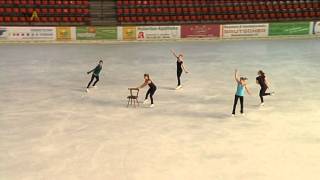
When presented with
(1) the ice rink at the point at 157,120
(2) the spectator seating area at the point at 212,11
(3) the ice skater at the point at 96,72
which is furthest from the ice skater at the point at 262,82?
(2) the spectator seating area at the point at 212,11

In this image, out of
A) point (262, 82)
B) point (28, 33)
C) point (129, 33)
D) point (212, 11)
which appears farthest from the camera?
point (212, 11)

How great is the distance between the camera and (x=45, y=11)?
35.0 m

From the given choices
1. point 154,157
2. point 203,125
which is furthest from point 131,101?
point 154,157

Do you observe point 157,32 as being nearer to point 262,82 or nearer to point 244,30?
point 244,30

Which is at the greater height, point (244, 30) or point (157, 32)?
point (244, 30)

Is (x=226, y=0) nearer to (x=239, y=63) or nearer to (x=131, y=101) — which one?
(x=239, y=63)

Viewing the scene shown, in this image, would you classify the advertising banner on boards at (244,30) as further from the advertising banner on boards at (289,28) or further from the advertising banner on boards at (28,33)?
the advertising banner on boards at (28,33)

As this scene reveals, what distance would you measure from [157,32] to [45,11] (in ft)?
26.9

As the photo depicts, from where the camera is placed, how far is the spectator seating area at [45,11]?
34.0 metres

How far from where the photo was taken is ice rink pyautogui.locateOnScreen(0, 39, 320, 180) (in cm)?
1409

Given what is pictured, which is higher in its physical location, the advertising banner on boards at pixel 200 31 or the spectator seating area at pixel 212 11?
the spectator seating area at pixel 212 11

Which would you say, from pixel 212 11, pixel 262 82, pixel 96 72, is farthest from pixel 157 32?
pixel 262 82

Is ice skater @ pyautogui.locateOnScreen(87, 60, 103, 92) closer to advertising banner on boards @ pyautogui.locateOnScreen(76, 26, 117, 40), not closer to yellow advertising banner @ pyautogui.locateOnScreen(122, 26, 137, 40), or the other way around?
advertising banner on boards @ pyautogui.locateOnScreen(76, 26, 117, 40)

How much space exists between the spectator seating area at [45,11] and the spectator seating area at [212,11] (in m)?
2.75
